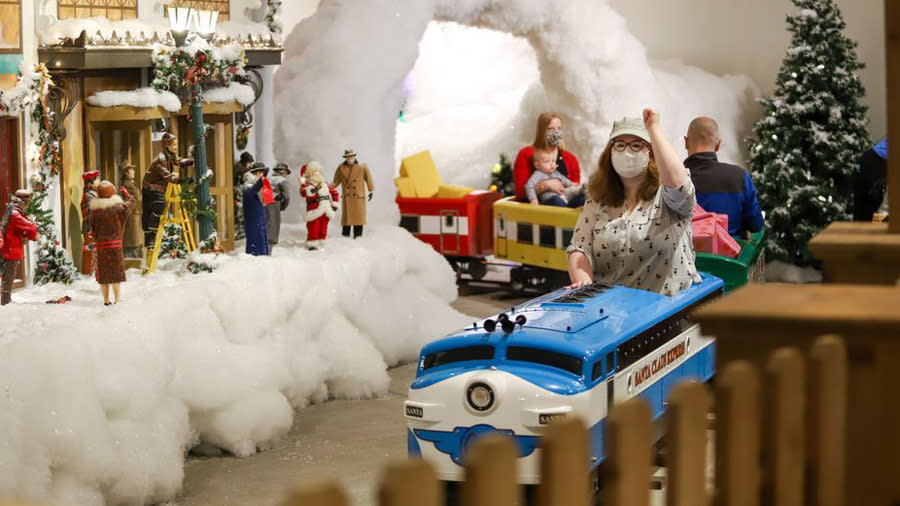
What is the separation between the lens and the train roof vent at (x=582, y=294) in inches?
270

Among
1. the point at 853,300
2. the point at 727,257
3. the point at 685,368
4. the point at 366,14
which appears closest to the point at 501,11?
the point at 366,14

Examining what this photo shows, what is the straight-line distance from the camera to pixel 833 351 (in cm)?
242

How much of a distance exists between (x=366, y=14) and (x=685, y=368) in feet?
24.7

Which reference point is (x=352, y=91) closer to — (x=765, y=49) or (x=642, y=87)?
(x=642, y=87)

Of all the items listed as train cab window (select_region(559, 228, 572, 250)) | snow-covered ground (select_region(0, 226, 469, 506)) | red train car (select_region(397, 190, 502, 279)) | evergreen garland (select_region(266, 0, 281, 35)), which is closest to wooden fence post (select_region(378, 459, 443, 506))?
snow-covered ground (select_region(0, 226, 469, 506))

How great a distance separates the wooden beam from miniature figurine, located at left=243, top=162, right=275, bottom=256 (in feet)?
27.0

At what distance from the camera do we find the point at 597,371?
6.34m

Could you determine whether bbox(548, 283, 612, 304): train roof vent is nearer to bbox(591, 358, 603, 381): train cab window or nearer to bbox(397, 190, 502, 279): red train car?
bbox(591, 358, 603, 381): train cab window

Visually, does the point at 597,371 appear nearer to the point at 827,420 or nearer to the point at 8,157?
the point at 827,420

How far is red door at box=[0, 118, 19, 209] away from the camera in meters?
9.53

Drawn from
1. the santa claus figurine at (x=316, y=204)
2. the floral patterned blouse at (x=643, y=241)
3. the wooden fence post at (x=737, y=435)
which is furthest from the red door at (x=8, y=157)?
the wooden fence post at (x=737, y=435)

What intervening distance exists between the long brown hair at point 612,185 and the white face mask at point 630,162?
1.8 inches

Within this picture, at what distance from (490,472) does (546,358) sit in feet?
14.8

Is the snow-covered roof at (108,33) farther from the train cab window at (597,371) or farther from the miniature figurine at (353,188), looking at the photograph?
the train cab window at (597,371)
